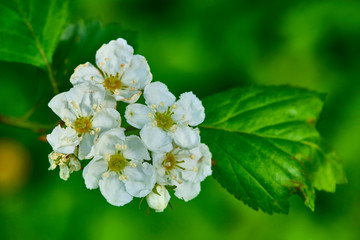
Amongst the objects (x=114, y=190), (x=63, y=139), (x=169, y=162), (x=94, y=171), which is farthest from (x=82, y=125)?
(x=169, y=162)

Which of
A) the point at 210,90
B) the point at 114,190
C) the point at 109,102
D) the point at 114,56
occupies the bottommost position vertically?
the point at 210,90

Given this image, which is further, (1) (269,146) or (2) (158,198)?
(1) (269,146)

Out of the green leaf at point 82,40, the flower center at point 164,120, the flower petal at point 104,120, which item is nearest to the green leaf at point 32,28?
the green leaf at point 82,40

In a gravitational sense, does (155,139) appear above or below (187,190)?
above

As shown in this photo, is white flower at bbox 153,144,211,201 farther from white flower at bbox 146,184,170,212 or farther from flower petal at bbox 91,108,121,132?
flower petal at bbox 91,108,121,132

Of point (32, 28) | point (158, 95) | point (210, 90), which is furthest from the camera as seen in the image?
point (210, 90)

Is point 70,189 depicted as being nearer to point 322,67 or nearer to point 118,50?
point 118,50

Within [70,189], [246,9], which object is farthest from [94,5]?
[70,189]

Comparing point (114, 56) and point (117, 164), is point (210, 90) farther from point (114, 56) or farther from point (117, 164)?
point (117, 164)

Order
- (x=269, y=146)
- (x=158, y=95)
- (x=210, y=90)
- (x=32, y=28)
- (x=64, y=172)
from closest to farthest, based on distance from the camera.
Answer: (x=64, y=172)
(x=158, y=95)
(x=269, y=146)
(x=32, y=28)
(x=210, y=90)
